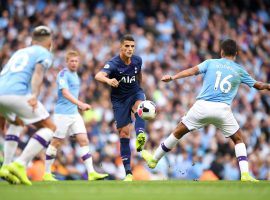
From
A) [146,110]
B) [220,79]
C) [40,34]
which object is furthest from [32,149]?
[220,79]

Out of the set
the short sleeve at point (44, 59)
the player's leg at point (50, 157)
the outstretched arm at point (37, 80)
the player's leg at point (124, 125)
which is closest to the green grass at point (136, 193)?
the outstretched arm at point (37, 80)

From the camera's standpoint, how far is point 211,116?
10727mm

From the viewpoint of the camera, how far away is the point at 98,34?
2052 centimetres

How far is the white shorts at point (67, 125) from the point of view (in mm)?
12305

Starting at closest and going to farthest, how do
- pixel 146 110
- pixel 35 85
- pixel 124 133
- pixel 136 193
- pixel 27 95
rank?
pixel 136 193 → pixel 35 85 → pixel 27 95 → pixel 146 110 → pixel 124 133

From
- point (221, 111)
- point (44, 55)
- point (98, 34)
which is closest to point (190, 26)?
point (98, 34)

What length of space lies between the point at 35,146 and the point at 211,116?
9.93 ft

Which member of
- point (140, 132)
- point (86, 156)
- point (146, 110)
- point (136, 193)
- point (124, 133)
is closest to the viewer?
point (136, 193)

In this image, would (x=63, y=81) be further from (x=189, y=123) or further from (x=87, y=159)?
(x=189, y=123)

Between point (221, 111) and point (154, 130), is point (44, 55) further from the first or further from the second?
point (154, 130)

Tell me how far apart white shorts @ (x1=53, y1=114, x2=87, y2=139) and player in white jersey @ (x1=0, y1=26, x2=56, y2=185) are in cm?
324

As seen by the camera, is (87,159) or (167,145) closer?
(167,145)

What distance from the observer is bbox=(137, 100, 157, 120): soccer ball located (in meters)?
11.1

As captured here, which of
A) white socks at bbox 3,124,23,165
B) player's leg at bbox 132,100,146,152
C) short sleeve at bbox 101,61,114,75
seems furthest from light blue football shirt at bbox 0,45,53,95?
player's leg at bbox 132,100,146,152
